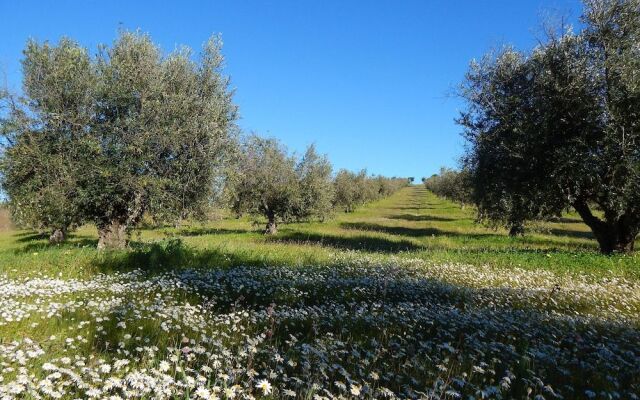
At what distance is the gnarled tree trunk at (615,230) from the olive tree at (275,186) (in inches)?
803

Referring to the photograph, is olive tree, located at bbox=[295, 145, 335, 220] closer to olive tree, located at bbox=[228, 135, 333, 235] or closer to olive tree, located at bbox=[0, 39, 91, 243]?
olive tree, located at bbox=[228, 135, 333, 235]

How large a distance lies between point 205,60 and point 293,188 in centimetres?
1639

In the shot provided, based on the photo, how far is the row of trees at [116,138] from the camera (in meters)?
16.5

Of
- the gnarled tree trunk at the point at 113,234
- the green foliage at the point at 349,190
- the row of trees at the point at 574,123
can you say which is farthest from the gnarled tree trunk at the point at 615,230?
the green foliage at the point at 349,190

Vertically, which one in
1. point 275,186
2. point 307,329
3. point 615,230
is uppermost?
Result: point 275,186

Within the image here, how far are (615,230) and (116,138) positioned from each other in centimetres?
2494

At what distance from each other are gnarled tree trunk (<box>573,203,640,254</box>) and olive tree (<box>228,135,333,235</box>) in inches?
803

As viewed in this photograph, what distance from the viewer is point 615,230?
2177 centimetres

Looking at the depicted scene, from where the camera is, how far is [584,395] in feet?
16.7

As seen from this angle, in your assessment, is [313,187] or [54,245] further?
[313,187]

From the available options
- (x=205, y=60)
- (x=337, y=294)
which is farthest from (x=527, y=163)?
(x=205, y=60)

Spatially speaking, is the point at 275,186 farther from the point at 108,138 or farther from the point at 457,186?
the point at 457,186

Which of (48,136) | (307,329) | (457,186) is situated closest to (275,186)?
(48,136)

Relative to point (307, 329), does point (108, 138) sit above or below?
above
